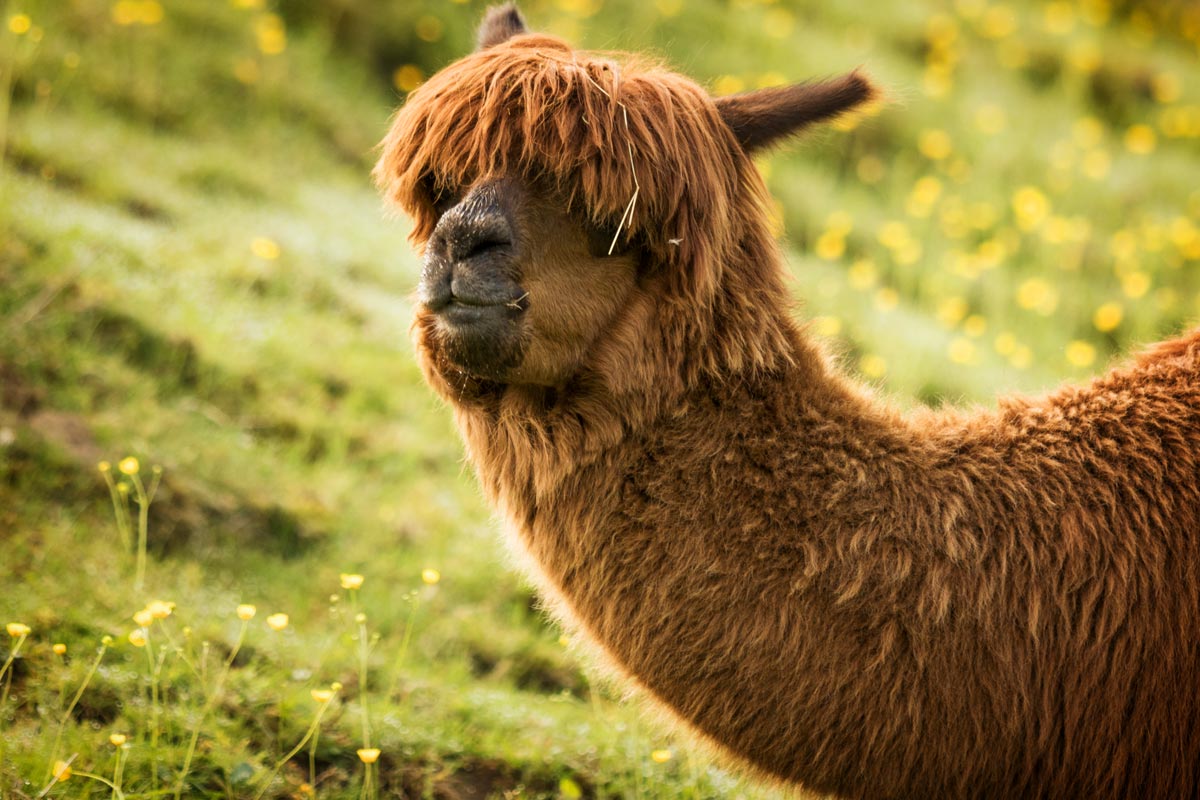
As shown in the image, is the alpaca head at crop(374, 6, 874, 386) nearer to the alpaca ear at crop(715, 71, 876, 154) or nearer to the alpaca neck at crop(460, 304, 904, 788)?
the alpaca ear at crop(715, 71, 876, 154)

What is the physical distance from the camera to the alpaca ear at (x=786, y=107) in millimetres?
2936

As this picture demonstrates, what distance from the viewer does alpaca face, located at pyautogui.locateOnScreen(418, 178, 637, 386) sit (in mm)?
2627

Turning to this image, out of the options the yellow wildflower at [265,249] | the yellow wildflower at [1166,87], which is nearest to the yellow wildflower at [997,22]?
the yellow wildflower at [1166,87]

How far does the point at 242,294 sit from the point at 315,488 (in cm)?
133

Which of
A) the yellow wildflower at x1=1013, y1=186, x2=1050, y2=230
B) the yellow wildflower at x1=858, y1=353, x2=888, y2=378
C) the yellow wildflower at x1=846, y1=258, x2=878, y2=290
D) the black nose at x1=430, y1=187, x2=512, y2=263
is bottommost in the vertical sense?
the black nose at x1=430, y1=187, x2=512, y2=263

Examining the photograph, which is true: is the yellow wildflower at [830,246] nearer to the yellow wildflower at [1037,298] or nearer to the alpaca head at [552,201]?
the yellow wildflower at [1037,298]

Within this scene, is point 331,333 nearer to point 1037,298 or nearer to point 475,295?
point 475,295

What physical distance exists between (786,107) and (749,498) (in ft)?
3.31

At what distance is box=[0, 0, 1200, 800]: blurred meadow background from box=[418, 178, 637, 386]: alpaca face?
73cm

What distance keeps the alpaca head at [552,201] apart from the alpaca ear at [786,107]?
0.01m

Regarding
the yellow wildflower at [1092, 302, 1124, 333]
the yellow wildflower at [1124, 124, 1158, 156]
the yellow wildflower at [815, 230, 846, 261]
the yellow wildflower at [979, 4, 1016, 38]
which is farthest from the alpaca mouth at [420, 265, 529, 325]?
the yellow wildflower at [979, 4, 1016, 38]

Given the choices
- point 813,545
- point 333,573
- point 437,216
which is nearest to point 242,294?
point 333,573

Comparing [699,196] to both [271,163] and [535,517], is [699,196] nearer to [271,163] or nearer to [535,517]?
[535,517]

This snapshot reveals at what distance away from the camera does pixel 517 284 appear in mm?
2652
